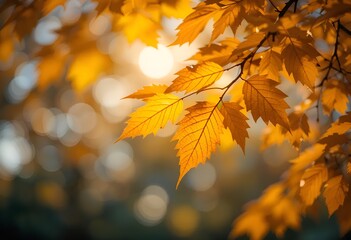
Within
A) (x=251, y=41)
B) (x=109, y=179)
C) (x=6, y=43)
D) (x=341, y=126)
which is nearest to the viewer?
(x=251, y=41)

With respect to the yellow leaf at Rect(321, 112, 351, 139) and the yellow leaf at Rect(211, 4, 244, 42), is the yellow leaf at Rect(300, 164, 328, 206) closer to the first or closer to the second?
the yellow leaf at Rect(321, 112, 351, 139)

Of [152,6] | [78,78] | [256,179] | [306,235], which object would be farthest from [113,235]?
[152,6]

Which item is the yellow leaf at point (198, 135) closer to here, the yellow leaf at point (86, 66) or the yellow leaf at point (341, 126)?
the yellow leaf at point (341, 126)

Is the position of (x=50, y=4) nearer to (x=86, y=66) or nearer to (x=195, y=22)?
(x=195, y=22)

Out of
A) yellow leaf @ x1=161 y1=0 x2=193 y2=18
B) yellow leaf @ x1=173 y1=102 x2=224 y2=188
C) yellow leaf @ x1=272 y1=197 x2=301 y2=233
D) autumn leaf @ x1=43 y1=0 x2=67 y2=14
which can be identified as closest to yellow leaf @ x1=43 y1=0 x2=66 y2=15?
autumn leaf @ x1=43 y1=0 x2=67 y2=14

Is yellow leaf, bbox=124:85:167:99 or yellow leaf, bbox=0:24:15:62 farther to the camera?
yellow leaf, bbox=0:24:15:62

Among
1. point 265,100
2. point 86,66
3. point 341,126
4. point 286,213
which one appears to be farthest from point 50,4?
point 286,213
